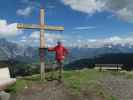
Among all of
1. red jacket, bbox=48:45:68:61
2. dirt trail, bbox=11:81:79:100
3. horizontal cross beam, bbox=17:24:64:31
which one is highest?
horizontal cross beam, bbox=17:24:64:31

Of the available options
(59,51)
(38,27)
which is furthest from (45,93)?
(38,27)

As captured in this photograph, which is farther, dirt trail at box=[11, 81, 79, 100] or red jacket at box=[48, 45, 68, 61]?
red jacket at box=[48, 45, 68, 61]

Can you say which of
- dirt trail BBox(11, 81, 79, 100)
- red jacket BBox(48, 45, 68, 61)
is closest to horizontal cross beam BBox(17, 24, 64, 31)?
red jacket BBox(48, 45, 68, 61)

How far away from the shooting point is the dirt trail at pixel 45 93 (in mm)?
16141

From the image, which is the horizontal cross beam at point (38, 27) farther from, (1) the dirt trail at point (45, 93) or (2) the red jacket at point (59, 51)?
(1) the dirt trail at point (45, 93)

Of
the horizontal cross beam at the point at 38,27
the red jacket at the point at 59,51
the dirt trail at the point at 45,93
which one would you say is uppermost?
the horizontal cross beam at the point at 38,27

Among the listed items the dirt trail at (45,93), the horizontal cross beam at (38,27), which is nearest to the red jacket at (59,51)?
the horizontal cross beam at (38,27)

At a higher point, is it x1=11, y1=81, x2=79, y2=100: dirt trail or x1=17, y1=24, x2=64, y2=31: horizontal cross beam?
x1=17, y1=24, x2=64, y2=31: horizontal cross beam

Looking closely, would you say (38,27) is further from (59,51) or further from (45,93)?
(45,93)

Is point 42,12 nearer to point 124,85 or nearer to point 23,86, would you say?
point 23,86

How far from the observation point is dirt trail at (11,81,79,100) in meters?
16.1

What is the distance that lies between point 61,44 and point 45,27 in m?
2.00

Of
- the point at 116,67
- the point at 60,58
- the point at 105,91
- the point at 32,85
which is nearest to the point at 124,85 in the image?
the point at 105,91

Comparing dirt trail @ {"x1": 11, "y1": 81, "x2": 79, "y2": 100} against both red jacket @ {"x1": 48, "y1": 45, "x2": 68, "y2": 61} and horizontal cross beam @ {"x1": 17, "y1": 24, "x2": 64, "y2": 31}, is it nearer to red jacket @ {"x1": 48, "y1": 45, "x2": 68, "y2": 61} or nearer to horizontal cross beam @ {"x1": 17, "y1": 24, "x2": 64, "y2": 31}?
red jacket @ {"x1": 48, "y1": 45, "x2": 68, "y2": 61}
